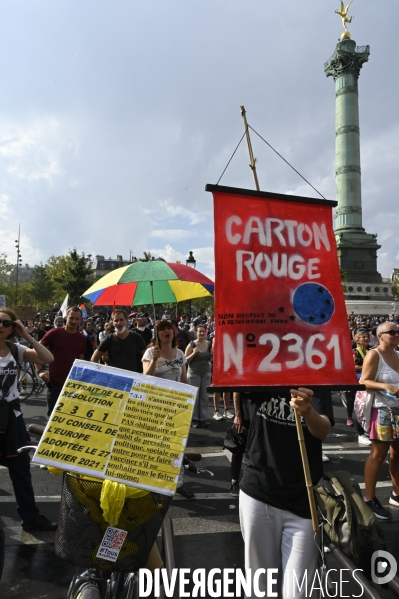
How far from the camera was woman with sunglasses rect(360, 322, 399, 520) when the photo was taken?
14.1ft

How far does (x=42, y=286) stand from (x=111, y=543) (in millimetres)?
60018

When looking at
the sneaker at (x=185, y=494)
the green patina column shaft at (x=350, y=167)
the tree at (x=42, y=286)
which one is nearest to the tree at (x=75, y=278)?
the tree at (x=42, y=286)

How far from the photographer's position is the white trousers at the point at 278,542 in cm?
206

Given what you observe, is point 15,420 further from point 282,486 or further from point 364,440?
point 364,440

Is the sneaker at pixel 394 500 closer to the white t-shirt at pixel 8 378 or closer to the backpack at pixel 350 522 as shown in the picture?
the backpack at pixel 350 522

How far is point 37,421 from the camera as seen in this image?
834 centimetres

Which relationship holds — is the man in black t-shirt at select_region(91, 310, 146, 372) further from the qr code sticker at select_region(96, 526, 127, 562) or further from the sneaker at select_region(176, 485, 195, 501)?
the qr code sticker at select_region(96, 526, 127, 562)

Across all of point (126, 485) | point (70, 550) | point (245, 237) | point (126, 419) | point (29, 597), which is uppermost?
point (245, 237)

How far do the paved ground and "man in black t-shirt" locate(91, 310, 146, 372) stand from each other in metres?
1.59

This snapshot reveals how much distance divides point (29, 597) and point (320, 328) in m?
2.65

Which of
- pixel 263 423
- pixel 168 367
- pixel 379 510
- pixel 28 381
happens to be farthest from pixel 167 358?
pixel 28 381

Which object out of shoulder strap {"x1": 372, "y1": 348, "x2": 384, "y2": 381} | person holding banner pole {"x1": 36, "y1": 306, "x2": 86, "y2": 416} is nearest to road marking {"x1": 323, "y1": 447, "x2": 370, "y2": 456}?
shoulder strap {"x1": 372, "y1": 348, "x2": 384, "y2": 381}

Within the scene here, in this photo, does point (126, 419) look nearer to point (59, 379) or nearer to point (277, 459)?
point (277, 459)

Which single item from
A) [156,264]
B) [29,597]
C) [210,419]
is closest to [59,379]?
[156,264]
